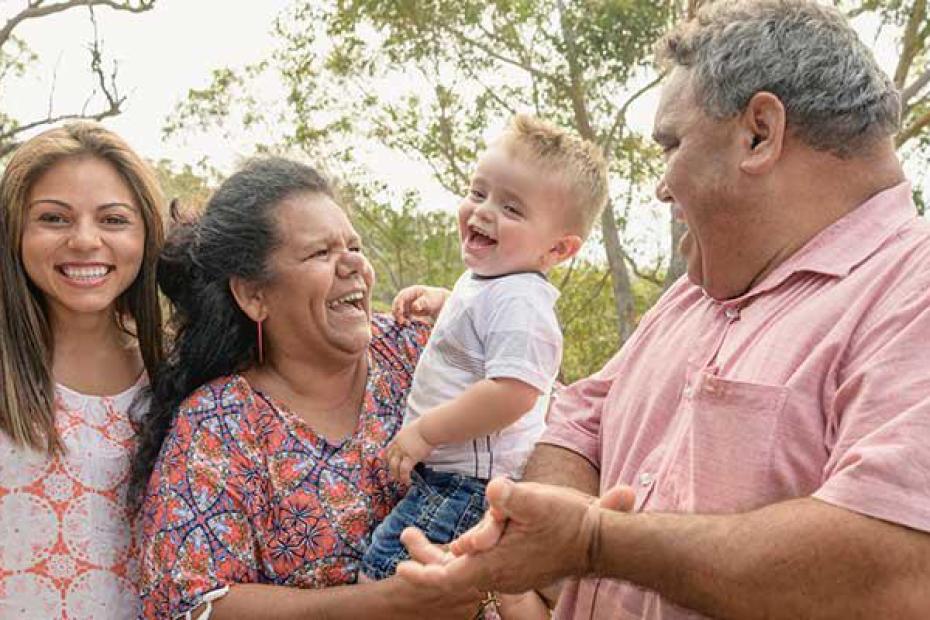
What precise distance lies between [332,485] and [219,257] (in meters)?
0.72

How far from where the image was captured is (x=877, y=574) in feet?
5.74

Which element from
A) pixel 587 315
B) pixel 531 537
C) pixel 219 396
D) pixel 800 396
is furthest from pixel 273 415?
pixel 587 315

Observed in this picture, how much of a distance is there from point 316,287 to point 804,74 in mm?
1421

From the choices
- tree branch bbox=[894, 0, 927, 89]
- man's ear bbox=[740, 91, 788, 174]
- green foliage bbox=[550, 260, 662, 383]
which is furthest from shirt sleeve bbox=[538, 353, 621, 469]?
green foliage bbox=[550, 260, 662, 383]

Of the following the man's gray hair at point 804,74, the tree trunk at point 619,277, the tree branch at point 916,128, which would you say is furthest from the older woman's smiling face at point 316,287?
the tree trunk at point 619,277

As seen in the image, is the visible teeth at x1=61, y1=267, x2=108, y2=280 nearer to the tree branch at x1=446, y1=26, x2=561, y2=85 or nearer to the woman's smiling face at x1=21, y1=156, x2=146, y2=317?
the woman's smiling face at x1=21, y1=156, x2=146, y2=317

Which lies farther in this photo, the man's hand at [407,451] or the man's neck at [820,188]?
the man's hand at [407,451]

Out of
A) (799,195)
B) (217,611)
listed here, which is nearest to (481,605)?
(217,611)

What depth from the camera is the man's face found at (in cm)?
215

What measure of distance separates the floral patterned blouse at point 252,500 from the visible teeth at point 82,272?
0.43 m

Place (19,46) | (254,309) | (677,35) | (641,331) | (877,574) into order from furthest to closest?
1. (19,46)
2. (254,309)
3. (641,331)
4. (677,35)
5. (877,574)

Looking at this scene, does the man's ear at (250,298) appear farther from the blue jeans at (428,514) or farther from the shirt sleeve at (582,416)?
the shirt sleeve at (582,416)

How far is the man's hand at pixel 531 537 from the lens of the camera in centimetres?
191

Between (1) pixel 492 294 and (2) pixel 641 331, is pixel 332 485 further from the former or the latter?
(2) pixel 641 331
